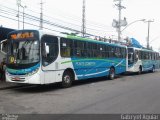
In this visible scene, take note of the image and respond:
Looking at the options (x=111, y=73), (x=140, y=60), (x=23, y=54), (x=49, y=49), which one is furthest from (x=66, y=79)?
(x=140, y=60)

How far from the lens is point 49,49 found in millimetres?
13508

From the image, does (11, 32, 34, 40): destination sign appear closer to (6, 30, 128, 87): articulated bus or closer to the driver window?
(6, 30, 128, 87): articulated bus

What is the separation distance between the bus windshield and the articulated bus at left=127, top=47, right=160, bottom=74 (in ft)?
49.6

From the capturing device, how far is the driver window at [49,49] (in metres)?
13.0

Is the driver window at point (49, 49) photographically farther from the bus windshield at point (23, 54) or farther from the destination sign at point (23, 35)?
the destination sign at point (23, 35)

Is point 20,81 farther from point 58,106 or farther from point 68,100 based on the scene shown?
point 58,106

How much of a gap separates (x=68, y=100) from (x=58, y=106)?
1.29m

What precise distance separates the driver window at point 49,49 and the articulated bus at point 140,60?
13.8 meters

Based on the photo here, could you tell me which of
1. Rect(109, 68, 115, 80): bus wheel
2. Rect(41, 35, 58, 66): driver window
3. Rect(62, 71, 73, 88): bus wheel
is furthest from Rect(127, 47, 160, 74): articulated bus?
Rect(41, 35, 58, 66): driver window

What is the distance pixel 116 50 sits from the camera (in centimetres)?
2180

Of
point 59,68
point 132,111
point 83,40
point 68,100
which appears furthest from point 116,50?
point 132,111

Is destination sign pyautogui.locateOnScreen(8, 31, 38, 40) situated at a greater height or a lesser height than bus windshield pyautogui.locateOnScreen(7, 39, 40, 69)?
greater

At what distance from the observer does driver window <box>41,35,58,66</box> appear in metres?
13.0

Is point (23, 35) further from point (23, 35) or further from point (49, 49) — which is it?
point (49, 49)
